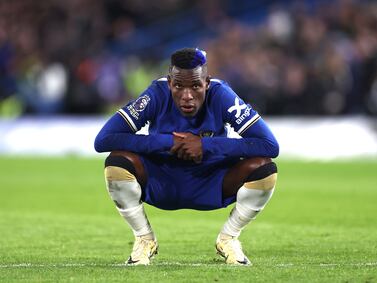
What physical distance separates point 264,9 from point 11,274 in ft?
63.9

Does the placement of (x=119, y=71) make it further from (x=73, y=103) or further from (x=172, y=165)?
(x=172, y=165)

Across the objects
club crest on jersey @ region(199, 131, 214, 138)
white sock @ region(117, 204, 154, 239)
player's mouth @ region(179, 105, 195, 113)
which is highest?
player's mouth @ region(179, 105, 195, 113)

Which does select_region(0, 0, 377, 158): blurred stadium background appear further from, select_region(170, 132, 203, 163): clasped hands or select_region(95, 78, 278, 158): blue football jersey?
select_region(170, 132, 203, 163): clasped hands

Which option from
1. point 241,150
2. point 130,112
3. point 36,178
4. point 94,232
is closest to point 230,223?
point 241,150

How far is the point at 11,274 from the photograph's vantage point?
257 inches

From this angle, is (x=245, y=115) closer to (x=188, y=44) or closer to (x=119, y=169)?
(x=119, y=169)

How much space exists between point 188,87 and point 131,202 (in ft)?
3.13

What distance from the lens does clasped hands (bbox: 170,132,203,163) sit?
6.91 metres

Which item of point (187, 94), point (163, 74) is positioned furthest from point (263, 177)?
point (163, 74)

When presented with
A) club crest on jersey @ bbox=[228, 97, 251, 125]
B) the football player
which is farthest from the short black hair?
club crest on jersey @ bbox=[228, 97, 251, 125]

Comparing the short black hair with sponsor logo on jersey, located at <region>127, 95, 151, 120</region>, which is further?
sponsor logo on jersey, located at <region>127, 95, 151, 120</region>

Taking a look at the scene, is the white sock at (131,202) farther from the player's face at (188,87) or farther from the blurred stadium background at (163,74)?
the player's face at (188,87)

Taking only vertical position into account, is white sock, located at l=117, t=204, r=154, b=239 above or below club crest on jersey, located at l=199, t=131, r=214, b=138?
below

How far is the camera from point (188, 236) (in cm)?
925
